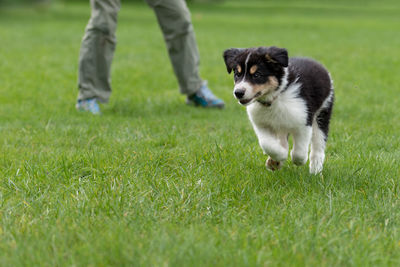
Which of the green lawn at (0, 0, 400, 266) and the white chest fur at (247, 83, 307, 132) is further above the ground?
the white chest fur at (247, 83, 307, 132)

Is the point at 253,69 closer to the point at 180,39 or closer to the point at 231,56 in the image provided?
the point at 231,56

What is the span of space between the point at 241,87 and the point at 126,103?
3287mm

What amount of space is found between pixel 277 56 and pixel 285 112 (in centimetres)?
42

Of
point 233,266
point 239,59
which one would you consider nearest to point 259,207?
point 233,266

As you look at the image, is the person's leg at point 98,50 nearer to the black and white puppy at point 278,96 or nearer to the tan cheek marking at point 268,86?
the black and white puppy at point 278,96

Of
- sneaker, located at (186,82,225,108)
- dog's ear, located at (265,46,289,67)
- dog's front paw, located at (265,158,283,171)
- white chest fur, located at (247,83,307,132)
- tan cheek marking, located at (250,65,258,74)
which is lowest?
sneaker, located at (186,82,225,108)

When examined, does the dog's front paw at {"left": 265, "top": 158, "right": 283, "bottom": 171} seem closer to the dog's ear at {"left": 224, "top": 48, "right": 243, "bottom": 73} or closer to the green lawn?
the green lawn

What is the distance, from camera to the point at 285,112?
367 centimetres

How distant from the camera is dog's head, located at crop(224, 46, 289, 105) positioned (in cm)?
351

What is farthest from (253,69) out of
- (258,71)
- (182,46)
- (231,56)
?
(182,46)

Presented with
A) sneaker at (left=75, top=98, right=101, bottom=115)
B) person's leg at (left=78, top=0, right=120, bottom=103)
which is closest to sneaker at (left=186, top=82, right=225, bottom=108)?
person's leg at (left=78, top=0, right=120, bottom=103)

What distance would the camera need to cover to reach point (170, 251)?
2354 millimetres

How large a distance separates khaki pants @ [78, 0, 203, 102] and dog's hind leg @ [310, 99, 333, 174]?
8.32ft

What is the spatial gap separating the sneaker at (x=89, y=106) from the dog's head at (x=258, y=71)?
106 inches
